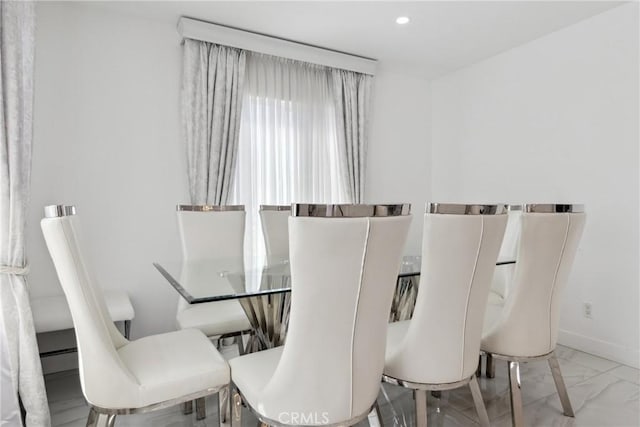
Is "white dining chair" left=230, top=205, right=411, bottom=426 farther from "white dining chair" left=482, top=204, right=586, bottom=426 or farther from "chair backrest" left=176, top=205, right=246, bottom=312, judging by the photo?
"chair backrest" left=176, top=205, right=246, bottom=312

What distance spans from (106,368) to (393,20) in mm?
3103

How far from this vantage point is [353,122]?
12.8ft

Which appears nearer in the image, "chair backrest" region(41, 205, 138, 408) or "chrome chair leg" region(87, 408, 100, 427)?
"chair backrest" region(41, 205, 138, 408)

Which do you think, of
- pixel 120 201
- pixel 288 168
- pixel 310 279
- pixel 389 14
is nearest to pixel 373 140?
pixel 288 168

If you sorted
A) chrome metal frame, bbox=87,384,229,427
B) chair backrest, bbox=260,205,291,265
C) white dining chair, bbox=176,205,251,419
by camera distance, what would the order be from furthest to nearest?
1. chair backrest, bbox=260,205,291,265
2. white dining chair, bbox=176,205,251,419
3. chrome metal frame, bbox=87,384,229,427

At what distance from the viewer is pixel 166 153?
10.2 feet

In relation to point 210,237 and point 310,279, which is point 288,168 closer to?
point 210,237

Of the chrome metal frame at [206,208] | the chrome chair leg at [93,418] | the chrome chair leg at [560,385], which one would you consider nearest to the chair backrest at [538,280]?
the chrome chair leg at [560,385]

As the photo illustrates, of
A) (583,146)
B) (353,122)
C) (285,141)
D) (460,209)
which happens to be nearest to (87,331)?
(460,209)

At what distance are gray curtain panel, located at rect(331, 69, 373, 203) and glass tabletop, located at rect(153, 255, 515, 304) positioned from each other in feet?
5.37

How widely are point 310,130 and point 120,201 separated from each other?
185 centimetres

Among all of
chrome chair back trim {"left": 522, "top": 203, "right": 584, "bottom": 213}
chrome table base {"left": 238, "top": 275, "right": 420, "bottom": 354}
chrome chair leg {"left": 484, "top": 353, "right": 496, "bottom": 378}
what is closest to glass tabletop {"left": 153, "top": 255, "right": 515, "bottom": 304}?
chrome table base {"left": 238, "top": 275, "right": 420, "bottom": 354}

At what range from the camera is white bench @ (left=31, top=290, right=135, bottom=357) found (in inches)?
86.1

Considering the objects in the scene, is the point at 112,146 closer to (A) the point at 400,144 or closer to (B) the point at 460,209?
(B) the point at 460,209
